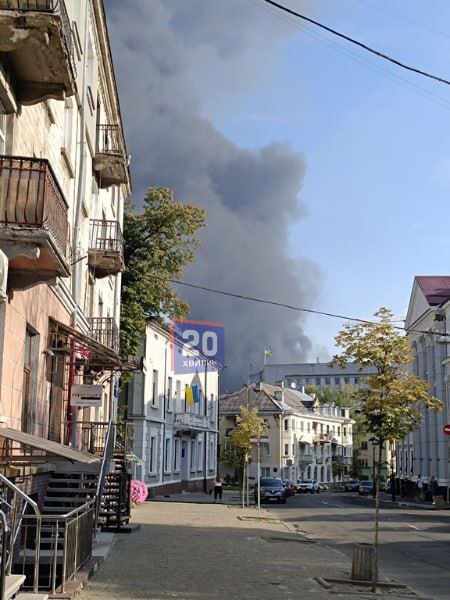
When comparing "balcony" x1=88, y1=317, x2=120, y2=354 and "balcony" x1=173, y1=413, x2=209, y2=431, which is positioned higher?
"balcony" x1=88, y1=317, x2=120, y2=354

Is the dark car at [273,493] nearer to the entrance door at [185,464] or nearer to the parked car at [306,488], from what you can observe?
the entrance door at [185,464]

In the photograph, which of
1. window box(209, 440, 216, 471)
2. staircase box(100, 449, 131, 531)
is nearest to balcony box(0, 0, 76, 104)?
staircase box(100, 449, 131, 531)

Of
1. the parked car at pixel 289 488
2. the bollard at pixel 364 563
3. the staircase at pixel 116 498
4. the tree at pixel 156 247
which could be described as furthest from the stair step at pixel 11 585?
the parked car at pixel 289 488

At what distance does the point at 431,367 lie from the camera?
5497 centimetres

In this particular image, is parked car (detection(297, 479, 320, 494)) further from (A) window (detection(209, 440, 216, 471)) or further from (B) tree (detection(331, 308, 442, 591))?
(B) tree (detection(331, 308, 442, 591))

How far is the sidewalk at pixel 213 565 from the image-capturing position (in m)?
11.1

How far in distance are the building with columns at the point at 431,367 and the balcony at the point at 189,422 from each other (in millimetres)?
14509

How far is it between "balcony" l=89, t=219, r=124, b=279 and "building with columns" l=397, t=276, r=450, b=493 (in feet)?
88.9

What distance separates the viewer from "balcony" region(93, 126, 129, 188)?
2412 centimetres

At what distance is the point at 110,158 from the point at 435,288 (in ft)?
128

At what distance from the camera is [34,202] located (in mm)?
10289

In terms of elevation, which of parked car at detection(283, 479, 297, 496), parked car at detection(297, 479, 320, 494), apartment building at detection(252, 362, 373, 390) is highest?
apartment building at detection(252, 362, 373, 390)

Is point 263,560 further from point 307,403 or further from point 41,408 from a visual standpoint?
point 307,403

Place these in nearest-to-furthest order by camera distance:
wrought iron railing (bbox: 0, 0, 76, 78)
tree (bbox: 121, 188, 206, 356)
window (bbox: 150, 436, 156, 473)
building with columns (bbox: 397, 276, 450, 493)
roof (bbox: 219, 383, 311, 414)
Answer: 1. wrought iron railing (bbox: 0, 0, 76, 78)
2. tree (bbox: 121, 188, 206, 356)
3. window (bbox: 150, 436, 156, 473)
4. building with columns (bbox: 397, 276, 450, 493)
5. roof (bbox: 219, 383, 311, 414)
